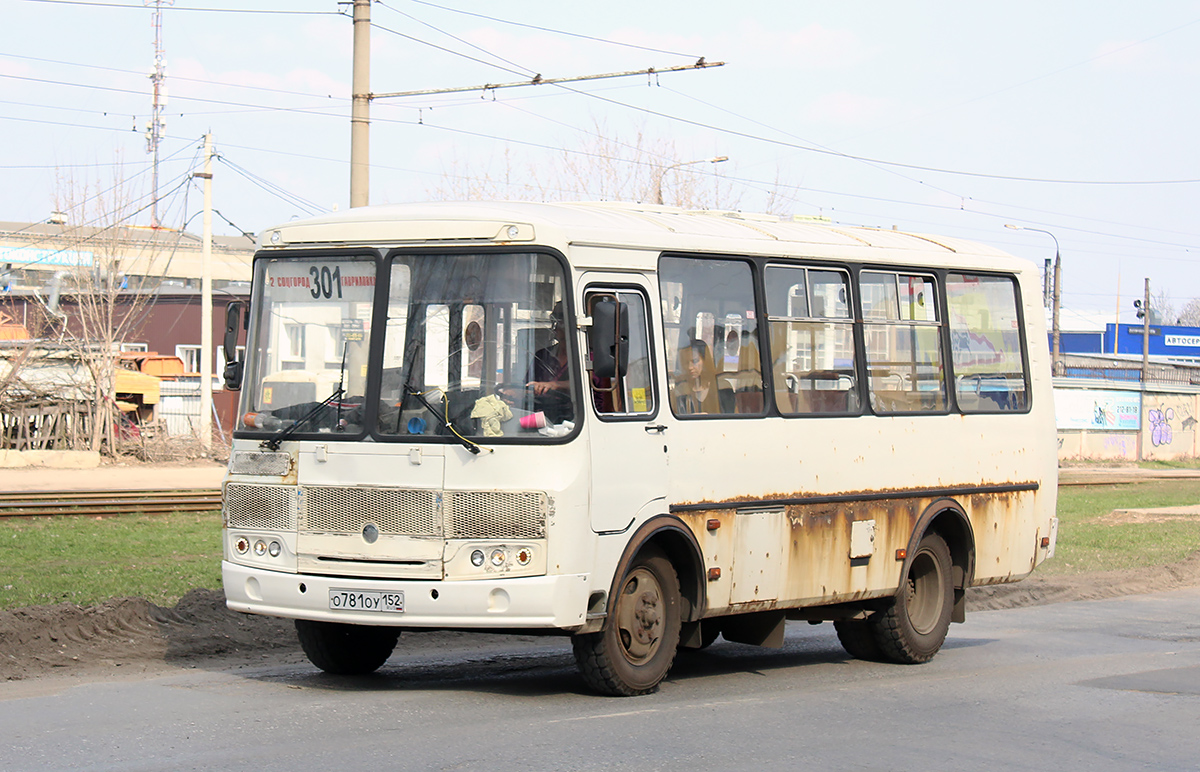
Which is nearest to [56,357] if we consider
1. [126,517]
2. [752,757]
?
[126,517]

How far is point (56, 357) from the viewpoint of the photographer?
38.3 m

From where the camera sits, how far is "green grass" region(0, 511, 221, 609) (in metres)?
13.5

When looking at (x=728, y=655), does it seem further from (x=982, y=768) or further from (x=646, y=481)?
(x=982, y=768)

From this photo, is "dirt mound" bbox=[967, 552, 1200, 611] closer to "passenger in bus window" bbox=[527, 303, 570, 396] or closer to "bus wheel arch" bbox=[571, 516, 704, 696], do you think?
"bus wheel arch" bbox=[571, 516, 704, 696]

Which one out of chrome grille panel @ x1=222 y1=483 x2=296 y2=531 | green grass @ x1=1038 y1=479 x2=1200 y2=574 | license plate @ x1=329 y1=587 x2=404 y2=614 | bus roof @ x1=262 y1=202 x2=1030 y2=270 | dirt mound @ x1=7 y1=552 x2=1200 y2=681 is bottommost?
green grass @ x1=1038 y1=479 x2=1200 y2=574

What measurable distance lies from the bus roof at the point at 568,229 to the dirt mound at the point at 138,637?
3142 mm

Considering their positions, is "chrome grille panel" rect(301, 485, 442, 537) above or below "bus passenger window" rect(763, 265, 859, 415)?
below

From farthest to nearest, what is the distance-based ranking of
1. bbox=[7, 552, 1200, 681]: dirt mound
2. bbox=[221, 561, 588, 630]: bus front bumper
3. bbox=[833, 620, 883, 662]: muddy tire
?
1. bbox=[833, 620, 883, 662]: muddy tire
2. bbox=[7, 552, 1200, 681]: dirt mound
3. bbox=[221, 561, 588, 630]: bus front bumper

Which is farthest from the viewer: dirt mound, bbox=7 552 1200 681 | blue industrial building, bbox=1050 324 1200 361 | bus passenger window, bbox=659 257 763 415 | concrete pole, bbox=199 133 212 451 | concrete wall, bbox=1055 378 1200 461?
blue industrial building, bbox=1050 324 1200 361

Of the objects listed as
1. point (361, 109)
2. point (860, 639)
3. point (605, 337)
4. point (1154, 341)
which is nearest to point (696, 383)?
point (605, 337)

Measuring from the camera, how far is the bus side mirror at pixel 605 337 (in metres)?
8.50

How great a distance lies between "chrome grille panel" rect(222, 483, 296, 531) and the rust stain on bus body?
2423mm

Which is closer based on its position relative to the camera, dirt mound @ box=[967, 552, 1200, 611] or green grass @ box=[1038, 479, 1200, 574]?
dirt mound @ box=[967, 552, 1200, 611]

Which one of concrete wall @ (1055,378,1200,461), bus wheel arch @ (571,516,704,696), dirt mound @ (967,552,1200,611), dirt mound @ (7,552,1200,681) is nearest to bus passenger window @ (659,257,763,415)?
bus wheel arch @ (571,516,704,696)
